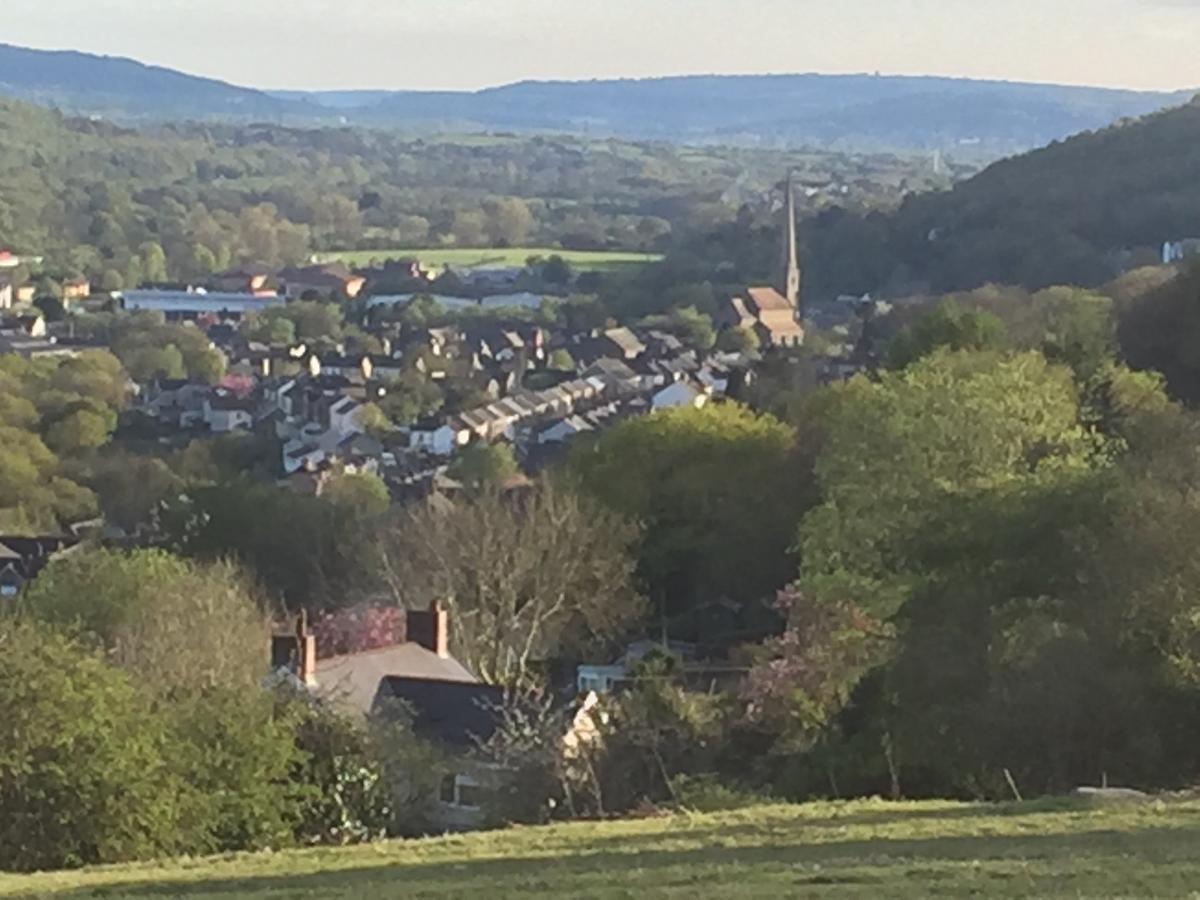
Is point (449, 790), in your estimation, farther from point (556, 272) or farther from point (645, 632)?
point (556, 272)

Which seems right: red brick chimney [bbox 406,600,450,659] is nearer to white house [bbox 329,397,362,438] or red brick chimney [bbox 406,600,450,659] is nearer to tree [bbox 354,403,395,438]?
tree [bbox 354,403,395,438]

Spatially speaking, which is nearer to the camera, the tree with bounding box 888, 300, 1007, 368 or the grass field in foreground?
the grass field in foreground

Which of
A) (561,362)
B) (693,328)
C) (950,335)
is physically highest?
(950,335)

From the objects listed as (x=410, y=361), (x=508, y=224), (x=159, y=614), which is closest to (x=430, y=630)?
(x=159, y=614)

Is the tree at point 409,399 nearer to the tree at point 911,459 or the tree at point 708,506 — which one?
the tree at point 708,506

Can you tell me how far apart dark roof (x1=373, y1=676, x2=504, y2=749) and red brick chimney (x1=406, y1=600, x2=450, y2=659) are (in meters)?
Result: 1.41

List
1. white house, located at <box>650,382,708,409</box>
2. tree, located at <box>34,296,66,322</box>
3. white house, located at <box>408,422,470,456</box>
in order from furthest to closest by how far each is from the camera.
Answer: tree, located at <box>34,296,66,322</box> < white house, located at <box>650,382,708,409</box> < white house, located at <box>408,422,470,456</box>

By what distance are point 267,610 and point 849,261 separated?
263 ft

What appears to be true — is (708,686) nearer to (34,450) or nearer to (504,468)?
(504,468)

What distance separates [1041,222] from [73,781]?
81.9m

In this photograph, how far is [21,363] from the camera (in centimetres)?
5853

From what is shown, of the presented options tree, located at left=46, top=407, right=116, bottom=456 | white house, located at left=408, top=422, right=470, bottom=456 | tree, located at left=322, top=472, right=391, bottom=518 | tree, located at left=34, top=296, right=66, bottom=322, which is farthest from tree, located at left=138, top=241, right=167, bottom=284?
tree, located at left=322, top=472, right=391, bottom=518

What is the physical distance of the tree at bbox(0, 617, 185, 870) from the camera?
Answer: 45.0 feet

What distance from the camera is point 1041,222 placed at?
299 ft
